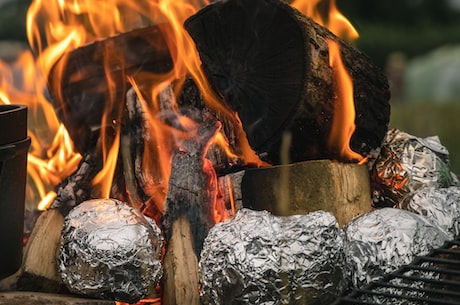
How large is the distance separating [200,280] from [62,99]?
143cm

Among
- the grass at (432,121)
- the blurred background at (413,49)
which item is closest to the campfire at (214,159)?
the grass at (432,121)

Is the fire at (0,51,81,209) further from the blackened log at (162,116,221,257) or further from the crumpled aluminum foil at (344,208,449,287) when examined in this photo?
the crumpled aluminum foil at (344,208,449,287)

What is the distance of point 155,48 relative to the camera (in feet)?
12.1

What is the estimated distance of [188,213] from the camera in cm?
321

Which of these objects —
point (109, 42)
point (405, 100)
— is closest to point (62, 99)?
point (109, 42)

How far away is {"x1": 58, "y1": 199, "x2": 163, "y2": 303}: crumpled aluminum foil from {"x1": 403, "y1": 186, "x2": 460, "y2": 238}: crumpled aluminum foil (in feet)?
3.83

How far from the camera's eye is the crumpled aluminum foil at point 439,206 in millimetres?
3307

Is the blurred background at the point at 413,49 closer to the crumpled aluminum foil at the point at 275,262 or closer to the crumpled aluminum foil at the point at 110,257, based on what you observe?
the crumpled aluminum foil at the point at 275,262

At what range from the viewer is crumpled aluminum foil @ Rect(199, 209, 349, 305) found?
2715mm

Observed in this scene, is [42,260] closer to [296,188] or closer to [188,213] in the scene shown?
[188,213]

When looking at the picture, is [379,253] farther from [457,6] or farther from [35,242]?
[457,6]

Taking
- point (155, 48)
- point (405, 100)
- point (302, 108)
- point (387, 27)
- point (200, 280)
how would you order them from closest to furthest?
point (200, 280), point (302, 108), point (155, 48), point (405, 100), point (387, 27)

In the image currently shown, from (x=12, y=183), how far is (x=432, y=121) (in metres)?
6.75

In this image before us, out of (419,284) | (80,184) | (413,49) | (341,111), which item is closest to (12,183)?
(80,184)
